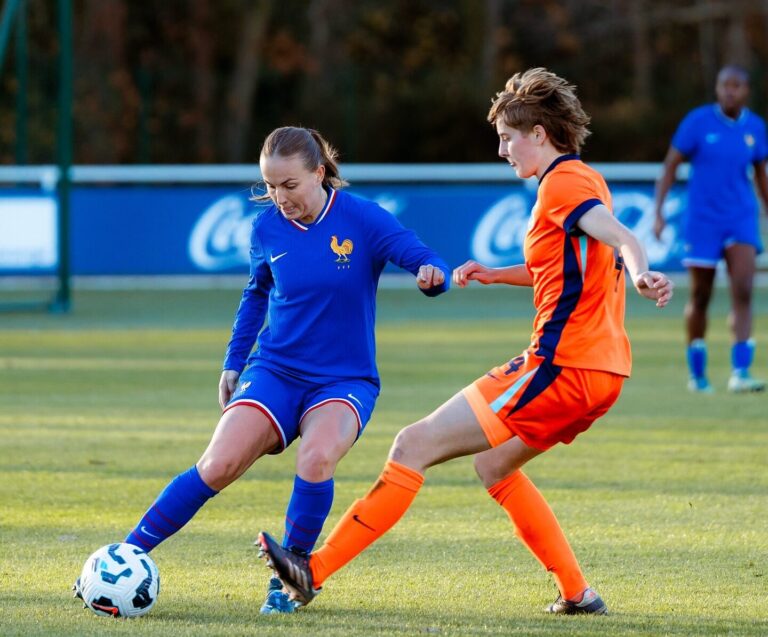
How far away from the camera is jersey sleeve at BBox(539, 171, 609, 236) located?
201 inches

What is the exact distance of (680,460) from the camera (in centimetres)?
878

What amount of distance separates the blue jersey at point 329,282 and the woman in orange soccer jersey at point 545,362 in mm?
437

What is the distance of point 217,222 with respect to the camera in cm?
2188

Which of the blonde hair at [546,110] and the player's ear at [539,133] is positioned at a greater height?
the blonde hair at [546,110]

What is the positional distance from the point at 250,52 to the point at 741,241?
25423 mm

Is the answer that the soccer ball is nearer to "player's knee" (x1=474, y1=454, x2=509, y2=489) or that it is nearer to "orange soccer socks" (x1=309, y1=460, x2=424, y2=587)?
"orange soccer socks" (x1=309, y1=460, x2=424, y2=587)

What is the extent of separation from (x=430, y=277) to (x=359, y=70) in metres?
32.1

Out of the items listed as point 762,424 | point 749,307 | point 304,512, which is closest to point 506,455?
point 304,512

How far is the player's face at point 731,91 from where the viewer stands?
1148 cm

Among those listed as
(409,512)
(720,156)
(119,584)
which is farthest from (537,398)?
(720,156)

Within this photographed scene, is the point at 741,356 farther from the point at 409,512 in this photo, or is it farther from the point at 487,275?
the point at 487,275

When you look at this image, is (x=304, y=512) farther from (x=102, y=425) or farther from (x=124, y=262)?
(x=124, y=262)

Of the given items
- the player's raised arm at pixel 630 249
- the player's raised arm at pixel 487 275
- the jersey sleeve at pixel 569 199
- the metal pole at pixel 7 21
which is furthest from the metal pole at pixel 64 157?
the player's raised arm at pixel 630 249

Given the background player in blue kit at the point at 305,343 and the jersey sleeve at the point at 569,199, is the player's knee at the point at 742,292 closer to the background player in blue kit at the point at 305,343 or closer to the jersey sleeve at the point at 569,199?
the background player in blue kit at the point at 305,343
